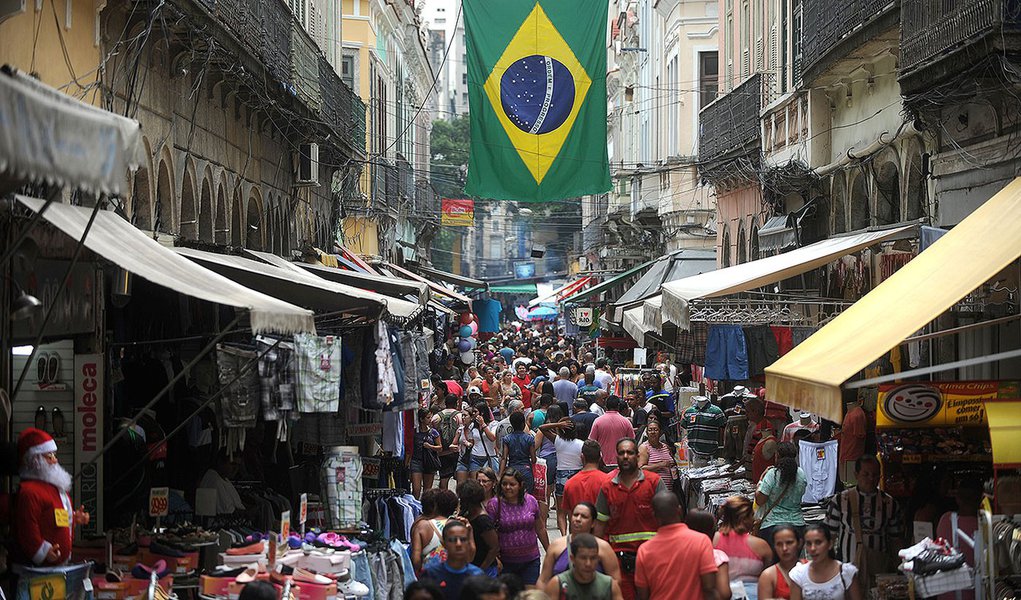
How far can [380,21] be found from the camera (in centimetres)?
3716

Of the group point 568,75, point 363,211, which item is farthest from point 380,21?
point 568,75

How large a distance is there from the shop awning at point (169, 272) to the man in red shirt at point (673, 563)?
2469mm

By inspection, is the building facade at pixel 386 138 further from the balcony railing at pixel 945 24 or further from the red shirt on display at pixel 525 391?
the balcony railing at pixel 945 24

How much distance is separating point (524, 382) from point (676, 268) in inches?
219

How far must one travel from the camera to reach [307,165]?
2192 cm

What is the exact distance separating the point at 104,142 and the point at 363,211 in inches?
1041

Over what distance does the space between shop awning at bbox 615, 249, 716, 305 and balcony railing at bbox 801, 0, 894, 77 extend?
10157mm

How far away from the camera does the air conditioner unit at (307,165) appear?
21.7 meters

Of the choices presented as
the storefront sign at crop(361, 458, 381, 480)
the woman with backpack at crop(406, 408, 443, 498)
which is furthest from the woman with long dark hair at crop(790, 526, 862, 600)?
the woman with backpack at crop(406, 408, 443, 498)

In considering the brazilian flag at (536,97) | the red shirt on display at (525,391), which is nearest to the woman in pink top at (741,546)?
the brazilian flag at (536,97)

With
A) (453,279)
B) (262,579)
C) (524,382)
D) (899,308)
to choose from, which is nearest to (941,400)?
(899,308)

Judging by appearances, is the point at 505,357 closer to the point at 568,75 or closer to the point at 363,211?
the point at 363,211

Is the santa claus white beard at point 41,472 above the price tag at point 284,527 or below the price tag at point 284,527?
above

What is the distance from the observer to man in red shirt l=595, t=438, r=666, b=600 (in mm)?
10219
